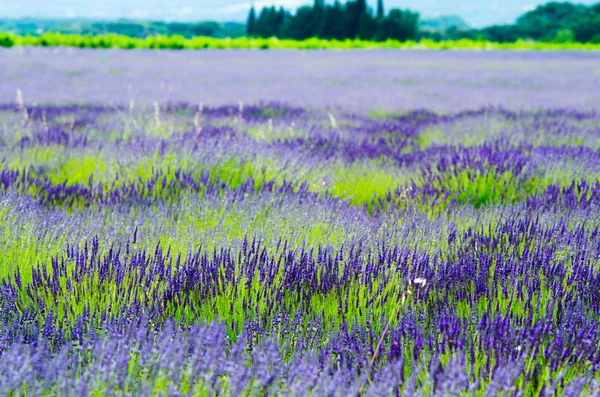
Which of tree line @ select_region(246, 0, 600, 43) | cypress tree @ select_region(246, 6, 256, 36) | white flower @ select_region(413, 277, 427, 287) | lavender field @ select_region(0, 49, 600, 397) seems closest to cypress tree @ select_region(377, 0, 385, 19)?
tree line @ select_region(246, 0, 600, 43)

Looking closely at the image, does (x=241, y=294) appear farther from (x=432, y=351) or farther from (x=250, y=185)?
(x=250, y=185)

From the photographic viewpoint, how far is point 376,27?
57656 mm

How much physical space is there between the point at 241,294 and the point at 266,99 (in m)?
7.01

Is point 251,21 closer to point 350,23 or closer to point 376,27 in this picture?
point 350,23

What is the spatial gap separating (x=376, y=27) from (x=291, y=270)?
193 ft

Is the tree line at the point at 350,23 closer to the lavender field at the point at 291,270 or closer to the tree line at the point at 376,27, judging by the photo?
the tree line at the point at 376,27

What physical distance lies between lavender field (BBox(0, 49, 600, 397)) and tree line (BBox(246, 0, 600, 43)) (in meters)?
53.9

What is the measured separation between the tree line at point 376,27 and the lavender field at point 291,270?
5388 centimetres

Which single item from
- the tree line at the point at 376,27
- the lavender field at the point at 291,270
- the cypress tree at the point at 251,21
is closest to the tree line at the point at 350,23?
the tree line at the point at 376,27

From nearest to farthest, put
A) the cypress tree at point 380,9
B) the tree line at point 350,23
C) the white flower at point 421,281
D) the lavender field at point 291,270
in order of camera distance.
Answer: the lavender field at point 291,270 → the white flower at point 421,281 → the tree line at point 350,23 → the cypress tree at point 380,9

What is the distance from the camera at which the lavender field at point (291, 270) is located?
1274 millimetres

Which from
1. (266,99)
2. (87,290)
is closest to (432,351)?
(87,290)

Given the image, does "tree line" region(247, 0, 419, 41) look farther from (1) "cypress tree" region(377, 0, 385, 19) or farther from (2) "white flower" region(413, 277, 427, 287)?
(2) "white flower" region(413, 277, 427, 287)

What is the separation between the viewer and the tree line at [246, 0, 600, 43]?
57688 millimetres
